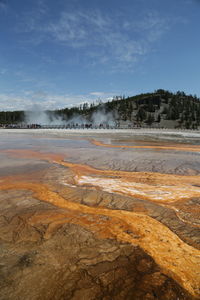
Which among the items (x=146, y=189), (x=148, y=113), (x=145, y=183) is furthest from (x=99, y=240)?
(x=148, y=113)

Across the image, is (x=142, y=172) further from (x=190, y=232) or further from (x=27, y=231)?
(x=27, y=231)

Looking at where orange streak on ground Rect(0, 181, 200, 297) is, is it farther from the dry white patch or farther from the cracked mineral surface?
the dry white patch

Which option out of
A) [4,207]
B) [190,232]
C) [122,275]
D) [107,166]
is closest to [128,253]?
[122,275]

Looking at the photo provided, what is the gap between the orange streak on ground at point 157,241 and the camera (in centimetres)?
215

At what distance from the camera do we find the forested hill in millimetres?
99750

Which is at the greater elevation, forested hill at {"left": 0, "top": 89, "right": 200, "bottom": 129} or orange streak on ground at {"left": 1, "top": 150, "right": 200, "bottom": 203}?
forested hill at {"left": 0, "top": 89, "right": 200, "bottom": 129}

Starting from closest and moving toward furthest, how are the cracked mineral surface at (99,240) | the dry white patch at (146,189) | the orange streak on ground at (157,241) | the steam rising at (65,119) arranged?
the cracked mineral surface at (99,240) < the orange streak on ground at (157,241) < the dry white patch at (146,189) < the steam rising at (65,119)

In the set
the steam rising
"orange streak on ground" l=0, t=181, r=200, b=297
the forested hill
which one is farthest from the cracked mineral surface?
the steam rising

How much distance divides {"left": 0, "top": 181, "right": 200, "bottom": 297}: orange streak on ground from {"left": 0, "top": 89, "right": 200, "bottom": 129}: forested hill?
89780 millimetres

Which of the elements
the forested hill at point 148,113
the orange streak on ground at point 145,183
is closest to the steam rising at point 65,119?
the forested hill at point 148,113

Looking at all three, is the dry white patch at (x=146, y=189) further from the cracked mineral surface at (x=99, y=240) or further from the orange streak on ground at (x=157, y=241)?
the orange streak on ground at (x=157, y=241)

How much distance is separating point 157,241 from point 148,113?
123 meters

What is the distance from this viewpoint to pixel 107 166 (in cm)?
788

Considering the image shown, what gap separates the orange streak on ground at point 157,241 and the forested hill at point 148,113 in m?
89.8
